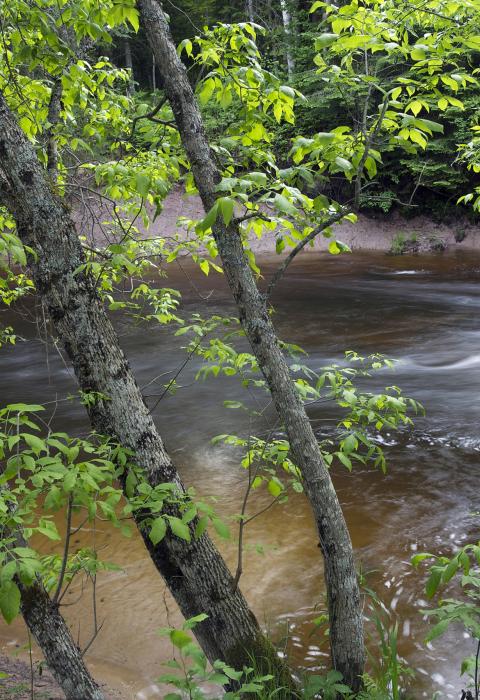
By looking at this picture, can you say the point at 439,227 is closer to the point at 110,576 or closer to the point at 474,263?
the point at 474,263

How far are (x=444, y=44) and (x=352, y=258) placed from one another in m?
17.8

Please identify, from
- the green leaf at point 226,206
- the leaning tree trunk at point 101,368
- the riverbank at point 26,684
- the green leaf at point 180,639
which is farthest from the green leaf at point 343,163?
the riverbank at point 26,684

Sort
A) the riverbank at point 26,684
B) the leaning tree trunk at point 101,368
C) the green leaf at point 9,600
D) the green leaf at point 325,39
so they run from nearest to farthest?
1. the green leaf at point 9,600
2. the green leaf at point 325,39
3. the leaning tree trunk at point 101,368
4. the riverbank at point 26,684

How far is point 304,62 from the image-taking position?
23859 mm

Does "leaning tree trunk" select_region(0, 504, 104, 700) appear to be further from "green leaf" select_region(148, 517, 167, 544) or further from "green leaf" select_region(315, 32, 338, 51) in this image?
"green leaf" select_region(315, 32, 338, 51)

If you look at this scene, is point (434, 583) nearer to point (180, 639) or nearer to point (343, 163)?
point (180, 639)

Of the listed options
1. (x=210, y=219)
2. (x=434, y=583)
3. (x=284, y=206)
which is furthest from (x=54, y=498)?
(x=434, y=583)

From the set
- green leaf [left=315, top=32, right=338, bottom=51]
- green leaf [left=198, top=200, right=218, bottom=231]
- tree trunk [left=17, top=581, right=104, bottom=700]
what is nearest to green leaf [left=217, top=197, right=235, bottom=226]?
green leaf [left=198, top=200, right=218, bottom=231]

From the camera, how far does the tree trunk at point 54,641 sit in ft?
8.87

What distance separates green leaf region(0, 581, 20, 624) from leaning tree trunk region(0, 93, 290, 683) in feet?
3.73

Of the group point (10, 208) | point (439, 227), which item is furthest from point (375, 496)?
point (439, 227)

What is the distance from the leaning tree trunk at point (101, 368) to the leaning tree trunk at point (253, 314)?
1.99 feet

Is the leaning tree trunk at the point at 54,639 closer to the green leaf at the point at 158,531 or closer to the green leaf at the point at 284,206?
the green leaf at the point at 158,531

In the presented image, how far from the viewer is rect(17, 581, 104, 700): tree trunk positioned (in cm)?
271
